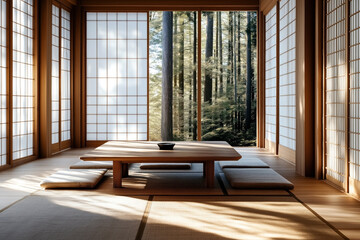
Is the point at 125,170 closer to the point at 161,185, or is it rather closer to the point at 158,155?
the point at 161,185

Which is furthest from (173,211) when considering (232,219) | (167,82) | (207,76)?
(207,76)

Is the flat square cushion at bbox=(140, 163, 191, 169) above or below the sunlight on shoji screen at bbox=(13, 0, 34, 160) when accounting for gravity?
below

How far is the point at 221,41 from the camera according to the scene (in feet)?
45.1

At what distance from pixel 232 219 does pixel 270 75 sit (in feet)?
15.9

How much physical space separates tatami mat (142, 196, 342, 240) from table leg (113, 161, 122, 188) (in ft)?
2.20

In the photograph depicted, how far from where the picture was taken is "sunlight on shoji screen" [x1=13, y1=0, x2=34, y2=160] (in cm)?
576

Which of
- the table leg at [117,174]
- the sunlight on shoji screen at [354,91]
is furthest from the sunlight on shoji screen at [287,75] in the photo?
the table leg at [117,174]

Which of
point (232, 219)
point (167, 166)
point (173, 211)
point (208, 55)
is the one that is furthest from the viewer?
point (208, 55)

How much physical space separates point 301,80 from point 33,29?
4.23m

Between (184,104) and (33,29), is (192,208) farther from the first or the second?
(184,104)

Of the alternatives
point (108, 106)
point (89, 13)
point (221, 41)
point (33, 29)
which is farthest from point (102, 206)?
point (221, 41)

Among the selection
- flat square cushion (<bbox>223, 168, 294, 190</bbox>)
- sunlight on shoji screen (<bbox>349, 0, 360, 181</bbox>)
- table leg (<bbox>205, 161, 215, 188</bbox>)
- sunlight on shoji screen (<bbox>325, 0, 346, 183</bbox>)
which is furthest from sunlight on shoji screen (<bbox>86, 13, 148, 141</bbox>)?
sunlight on shoji screen (<bbox>349, 0, 360, 181</bbox>)

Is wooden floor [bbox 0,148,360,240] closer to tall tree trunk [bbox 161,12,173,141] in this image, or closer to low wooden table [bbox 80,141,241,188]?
low wooden table [bbox 80,141,241,188]

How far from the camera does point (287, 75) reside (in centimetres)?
637
